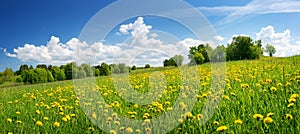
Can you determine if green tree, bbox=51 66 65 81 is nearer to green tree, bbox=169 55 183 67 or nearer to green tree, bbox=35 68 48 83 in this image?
green tree, bbox=35 68 48 83

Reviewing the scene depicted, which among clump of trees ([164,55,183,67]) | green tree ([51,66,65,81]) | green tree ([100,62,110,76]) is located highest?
clump of trees ([164,55,183,67])

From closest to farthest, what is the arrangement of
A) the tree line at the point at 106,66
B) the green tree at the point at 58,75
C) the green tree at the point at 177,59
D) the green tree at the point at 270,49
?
the green tree at the point at 177,59, the tree line at the point at 106,66, the green tree at the point at 58,75, the green tree at the point at 270,49

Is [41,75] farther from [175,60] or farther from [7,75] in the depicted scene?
[175,60]

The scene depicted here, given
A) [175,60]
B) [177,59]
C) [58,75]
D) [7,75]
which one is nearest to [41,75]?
[58,75]

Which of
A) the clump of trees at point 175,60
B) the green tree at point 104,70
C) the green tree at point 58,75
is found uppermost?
the clump of trees at point 175,60

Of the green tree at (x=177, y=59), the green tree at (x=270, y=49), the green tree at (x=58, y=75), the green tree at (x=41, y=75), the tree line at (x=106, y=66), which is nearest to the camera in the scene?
the green tree at (x=177, y=59)

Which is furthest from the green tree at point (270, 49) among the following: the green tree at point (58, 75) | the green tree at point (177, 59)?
the green tree at point (177, 59)

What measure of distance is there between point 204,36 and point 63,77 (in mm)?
35066

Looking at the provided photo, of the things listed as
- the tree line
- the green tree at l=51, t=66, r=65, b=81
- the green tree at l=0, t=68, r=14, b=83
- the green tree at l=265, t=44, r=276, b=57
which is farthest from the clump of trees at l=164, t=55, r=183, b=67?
the green tree at l=265, t=44, r=276, b=57

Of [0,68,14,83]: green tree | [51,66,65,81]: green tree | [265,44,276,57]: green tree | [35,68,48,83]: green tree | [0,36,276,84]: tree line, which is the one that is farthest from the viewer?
[265,44,276,57]: green tree

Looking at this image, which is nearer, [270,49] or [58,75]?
[58,75]

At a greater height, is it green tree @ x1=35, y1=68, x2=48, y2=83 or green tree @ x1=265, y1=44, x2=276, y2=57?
green tree @ x1=265, y1=44, x2=276, y2=57

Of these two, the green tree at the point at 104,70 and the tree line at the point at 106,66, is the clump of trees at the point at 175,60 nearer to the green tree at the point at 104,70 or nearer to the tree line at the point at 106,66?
the tree line at the point at 106,66

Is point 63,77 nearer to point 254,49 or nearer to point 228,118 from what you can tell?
point 254,49
